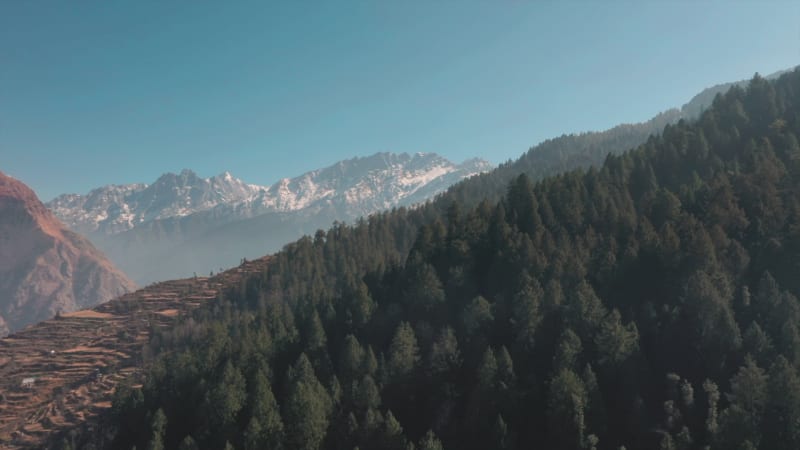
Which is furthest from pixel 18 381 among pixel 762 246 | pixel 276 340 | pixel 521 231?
pixel 762 246

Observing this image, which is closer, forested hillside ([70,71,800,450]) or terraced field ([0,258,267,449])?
forested hillside ([70,71,800,450])

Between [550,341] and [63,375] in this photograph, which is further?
[63,375]

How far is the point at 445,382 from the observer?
2739 inches

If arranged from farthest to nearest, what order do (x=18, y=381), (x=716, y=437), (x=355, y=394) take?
(x=18, y=381), (x=355, y=394), (x=716, y=437)

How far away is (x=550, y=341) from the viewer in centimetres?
6950

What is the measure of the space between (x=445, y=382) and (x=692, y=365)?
1161 inches

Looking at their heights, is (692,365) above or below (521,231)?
below

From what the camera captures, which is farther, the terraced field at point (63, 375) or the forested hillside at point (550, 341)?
the terraced field at point (63, 375)

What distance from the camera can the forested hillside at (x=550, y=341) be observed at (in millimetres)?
57094

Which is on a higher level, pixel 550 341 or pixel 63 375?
pixel 550 341

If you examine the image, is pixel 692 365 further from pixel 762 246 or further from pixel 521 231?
pixel 521 231

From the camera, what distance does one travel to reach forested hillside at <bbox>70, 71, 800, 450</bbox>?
57094mm

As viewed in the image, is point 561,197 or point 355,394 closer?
point 355,394

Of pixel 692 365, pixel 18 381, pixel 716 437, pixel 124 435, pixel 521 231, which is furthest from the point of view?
pixel 18 381
